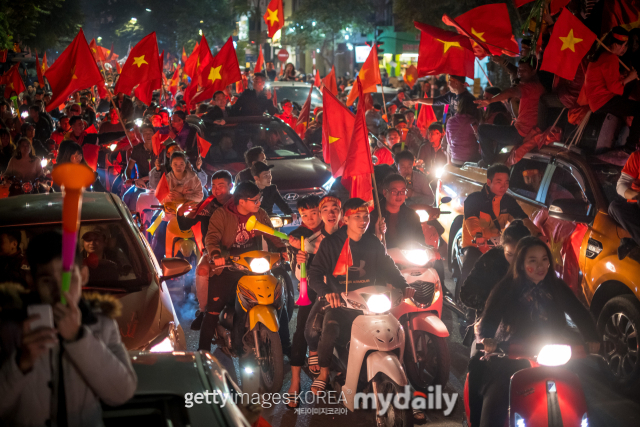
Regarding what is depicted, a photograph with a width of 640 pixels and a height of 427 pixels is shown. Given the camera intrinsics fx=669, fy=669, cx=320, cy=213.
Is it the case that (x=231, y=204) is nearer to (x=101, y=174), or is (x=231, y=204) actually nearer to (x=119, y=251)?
(x=119, y=251)

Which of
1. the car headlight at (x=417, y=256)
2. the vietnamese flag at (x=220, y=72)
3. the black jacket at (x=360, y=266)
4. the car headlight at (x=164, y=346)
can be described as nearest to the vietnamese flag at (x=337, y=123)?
the car headlight at (x=417, y=256)

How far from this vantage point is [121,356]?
7.34ft

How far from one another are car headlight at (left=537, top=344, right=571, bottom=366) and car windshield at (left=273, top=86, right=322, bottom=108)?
17943 mm

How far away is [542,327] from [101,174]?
32.7 ft

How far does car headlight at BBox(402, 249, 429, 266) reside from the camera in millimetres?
5867

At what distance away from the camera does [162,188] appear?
27.8 ft

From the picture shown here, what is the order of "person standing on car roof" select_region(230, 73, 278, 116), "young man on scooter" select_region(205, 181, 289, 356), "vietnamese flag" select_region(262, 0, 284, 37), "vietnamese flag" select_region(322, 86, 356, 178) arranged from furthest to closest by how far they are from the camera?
"vietnamese flag" select_region(262, 0, 284, 37) < "person standing on car roof" select_region(230, 73, 278, 116) < "vietnamese flag" select_region(322, 86, 356, 178) < "young man on scooter" select_region(205, 181, 289, 356)

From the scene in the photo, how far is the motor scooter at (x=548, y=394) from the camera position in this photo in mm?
3564

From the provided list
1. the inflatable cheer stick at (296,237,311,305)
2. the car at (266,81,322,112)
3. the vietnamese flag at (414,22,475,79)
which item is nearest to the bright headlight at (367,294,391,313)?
the inflatable cheer stick at (296,237,311,305)

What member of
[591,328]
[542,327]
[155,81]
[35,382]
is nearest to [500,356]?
[542,327]

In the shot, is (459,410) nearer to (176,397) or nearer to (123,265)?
(123,265)

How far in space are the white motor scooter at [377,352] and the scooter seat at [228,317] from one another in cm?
137

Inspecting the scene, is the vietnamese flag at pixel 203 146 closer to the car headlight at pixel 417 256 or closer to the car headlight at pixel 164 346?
the car headlight at pixel 417 256

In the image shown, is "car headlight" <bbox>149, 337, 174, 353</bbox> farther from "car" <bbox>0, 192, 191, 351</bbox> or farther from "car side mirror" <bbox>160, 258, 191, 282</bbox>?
"car side mirror" <bbox>160, 258, 191, 282</bbox>
